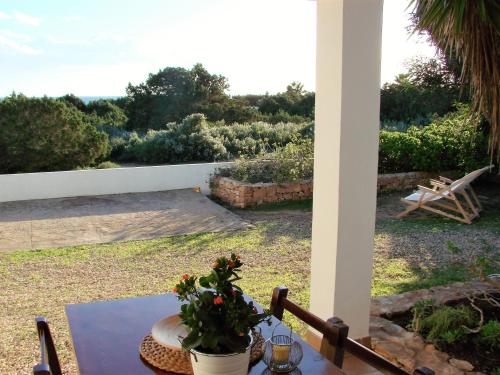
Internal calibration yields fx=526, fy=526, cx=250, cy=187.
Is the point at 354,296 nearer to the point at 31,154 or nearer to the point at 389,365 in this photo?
the point at 389,365

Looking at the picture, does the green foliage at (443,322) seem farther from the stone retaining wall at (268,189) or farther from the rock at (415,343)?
the stone retaining wall at (268,189)

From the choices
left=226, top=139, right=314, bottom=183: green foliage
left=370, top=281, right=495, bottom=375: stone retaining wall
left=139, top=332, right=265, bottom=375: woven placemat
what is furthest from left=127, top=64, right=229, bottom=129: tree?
left=139, top=332, right=265, bottom=375: woven placemat

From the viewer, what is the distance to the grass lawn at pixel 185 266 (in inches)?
170

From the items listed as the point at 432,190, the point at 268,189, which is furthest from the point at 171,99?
the point at 432,190

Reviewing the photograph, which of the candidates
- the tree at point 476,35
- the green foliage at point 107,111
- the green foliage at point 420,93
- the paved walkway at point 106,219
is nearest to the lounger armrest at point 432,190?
the paved walkway at point 106,219

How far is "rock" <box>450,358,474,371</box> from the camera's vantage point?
9.75 feet

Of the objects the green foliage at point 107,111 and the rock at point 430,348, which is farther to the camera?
the green foliage at point 107,111

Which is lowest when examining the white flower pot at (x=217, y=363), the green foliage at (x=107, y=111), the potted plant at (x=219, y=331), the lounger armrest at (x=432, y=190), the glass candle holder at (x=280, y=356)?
the lounger armrest at (x=432, y=190)

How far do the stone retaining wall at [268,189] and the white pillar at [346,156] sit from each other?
519cm

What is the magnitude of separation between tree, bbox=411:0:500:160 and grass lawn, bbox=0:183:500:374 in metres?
1.93

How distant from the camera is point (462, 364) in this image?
9.89ft

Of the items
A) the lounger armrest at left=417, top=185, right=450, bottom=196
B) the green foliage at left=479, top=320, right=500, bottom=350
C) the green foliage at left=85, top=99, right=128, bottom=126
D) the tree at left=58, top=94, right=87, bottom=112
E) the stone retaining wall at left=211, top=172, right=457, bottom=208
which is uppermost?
the tree at left=58, top=94, right=87, bottom=112

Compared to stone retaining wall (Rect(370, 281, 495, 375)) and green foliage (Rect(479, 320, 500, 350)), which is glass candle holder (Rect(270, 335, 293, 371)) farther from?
green foliage (Rect(479, 320, 500, 350))

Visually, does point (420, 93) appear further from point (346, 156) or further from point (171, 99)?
point (346, 156)
